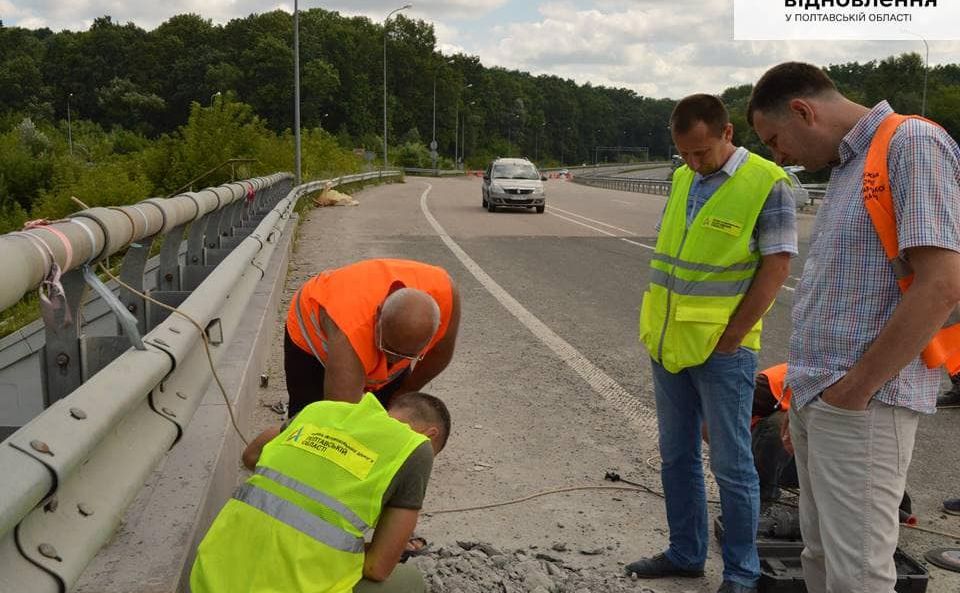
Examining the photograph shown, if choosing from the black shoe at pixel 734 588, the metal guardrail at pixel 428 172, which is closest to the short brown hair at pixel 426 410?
the black shoe at pixel 734 588

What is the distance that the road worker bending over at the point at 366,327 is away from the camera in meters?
3.52

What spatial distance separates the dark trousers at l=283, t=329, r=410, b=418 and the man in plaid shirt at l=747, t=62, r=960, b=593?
75.7 inches

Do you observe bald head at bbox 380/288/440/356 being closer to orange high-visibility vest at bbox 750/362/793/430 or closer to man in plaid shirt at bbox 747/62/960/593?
man in plaid shirt at bbox 747/62/960/593

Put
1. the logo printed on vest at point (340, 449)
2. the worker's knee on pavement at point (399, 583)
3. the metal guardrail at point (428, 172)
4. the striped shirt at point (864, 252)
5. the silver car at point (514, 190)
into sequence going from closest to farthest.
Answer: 1. the striped shirt at point (864, 252)
2. the logo printed on vest at point (340, 449)
3. the worker's knee on pavement at point (399, 583)
4. the silver car at point (514, 190)
5. the metal guardrail at point (428, 172)

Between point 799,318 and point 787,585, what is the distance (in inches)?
61.4

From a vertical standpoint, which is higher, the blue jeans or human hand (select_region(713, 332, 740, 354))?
human hand (select_region(713, 332, 740, 354))

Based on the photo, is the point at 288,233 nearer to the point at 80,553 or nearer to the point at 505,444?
the point at 505,444

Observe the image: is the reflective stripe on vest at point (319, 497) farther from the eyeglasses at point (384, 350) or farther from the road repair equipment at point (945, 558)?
the road repair equipment at point (945, 558)

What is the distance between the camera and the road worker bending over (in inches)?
139

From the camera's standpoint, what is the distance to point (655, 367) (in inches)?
165

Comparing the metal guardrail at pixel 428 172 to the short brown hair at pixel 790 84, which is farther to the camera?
the metal guardrail at pixel 428 172

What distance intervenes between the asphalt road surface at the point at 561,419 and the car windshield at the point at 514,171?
13.5m

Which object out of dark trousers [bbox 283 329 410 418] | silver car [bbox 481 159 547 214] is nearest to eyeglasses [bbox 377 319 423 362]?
dark trousers [bbox 283 329 410 418]

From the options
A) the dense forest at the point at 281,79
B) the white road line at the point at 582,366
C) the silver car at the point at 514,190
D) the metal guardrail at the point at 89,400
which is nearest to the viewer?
the metal guardrail at the point at 89,400
